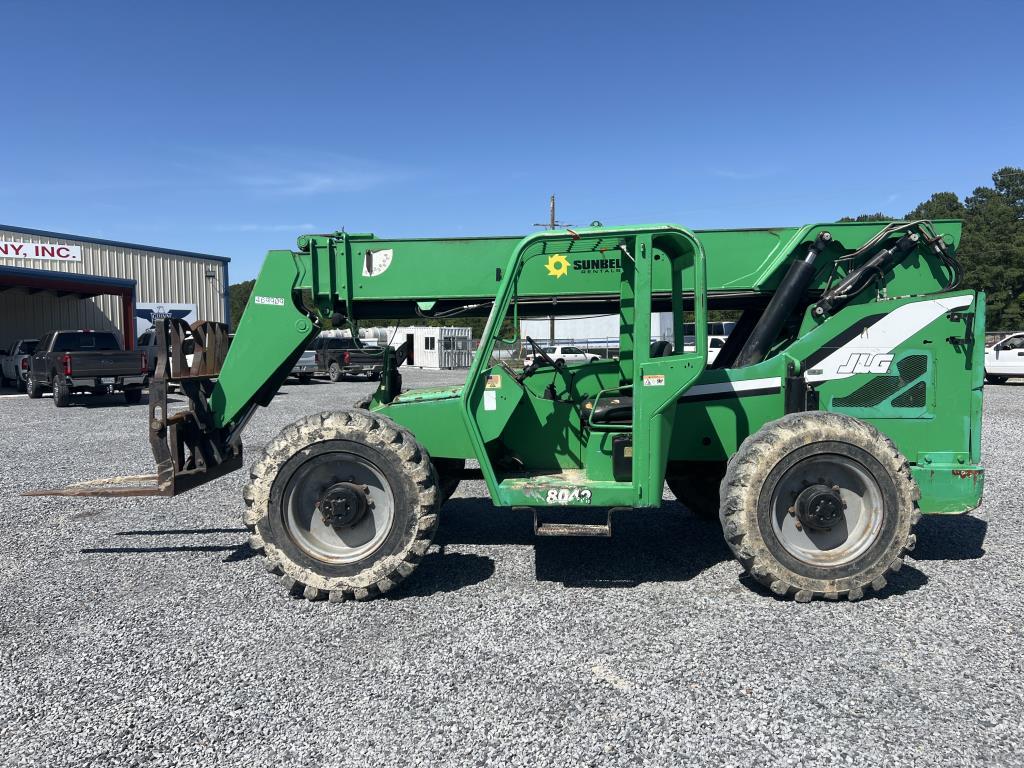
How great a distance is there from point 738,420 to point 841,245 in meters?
1.58

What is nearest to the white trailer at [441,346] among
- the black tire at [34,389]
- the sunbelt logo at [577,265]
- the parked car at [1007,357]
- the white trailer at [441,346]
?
the white trailer at [441,346]

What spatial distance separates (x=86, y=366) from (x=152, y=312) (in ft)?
42.4

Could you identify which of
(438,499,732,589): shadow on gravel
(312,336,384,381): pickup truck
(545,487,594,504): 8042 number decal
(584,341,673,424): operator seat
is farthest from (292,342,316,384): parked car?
(545,487,594,504): 8042 number decal

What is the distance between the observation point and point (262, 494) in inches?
183

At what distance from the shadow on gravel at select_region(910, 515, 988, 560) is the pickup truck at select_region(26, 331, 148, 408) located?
57.8 feet

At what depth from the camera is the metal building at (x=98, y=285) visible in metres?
25.7

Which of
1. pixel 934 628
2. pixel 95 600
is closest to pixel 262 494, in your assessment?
pixel 95 600

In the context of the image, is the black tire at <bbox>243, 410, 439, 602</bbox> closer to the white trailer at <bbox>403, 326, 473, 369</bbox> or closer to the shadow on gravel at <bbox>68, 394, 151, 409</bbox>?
the shadow on gravel at <bbox>68, 394, 151, 409</bbox>

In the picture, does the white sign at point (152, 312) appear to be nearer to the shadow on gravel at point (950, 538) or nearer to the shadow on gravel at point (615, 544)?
the shadow on gravel at point (615, 544)

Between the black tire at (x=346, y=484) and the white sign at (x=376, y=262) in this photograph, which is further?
the white sign at (x=376, y=262)

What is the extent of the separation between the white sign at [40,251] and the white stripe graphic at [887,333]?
2913 centimetres

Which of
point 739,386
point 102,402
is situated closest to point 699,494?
point 739,386

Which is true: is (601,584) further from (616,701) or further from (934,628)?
(934,628)

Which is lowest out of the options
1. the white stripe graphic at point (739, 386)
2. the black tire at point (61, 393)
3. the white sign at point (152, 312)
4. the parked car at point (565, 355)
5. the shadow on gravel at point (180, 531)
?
the shadow on gravel at point (180, 531)
